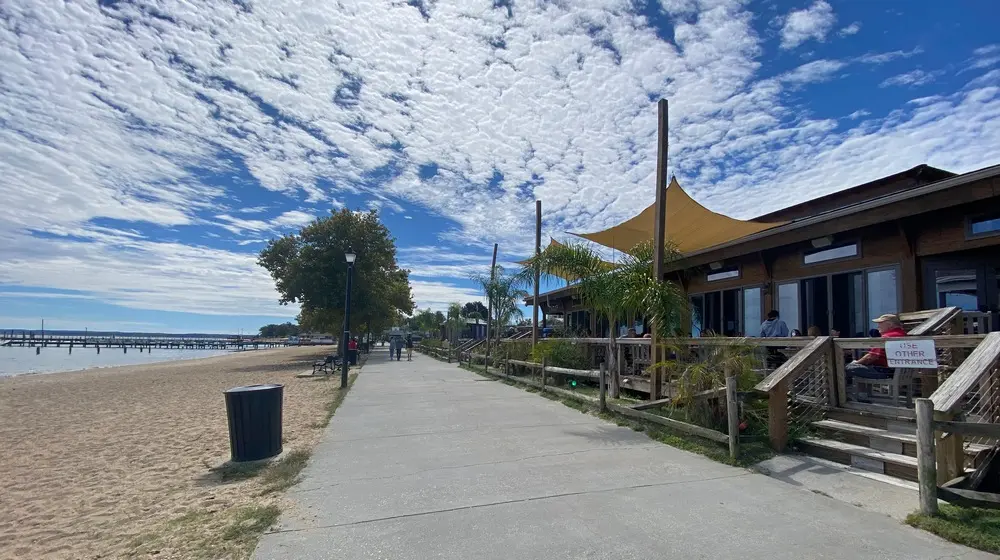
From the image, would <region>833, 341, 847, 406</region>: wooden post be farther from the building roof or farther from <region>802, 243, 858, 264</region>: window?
<region>802, 243, 858, 264</region>: window

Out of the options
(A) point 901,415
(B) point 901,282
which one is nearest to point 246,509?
(A) point 901,415

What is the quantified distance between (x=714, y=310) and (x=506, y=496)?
10999 millimetres

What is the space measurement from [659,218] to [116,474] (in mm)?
9211

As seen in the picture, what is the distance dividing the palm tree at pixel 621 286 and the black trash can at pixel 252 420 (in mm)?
6314

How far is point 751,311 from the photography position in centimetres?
1292

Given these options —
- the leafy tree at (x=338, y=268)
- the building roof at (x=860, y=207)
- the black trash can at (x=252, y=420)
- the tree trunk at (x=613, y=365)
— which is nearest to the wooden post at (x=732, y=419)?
the building roof at (x=860, y=207)

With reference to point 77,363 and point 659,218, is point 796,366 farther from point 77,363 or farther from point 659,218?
point 77,363

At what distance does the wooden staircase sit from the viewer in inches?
208

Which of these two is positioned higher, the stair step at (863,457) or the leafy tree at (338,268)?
the leafy tree at (338,268)

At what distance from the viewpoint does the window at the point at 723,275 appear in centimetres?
1346

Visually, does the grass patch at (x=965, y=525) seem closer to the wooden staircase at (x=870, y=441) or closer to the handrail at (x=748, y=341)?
the wooden staircase at (x=870, y=441)

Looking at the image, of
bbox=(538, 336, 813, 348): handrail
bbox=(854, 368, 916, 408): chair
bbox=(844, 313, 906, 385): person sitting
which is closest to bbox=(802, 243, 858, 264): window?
bbox=(538, 336, 813, 348): handrail

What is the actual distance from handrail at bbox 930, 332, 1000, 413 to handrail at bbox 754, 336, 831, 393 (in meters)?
1.60

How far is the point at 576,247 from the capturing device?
11938mm
